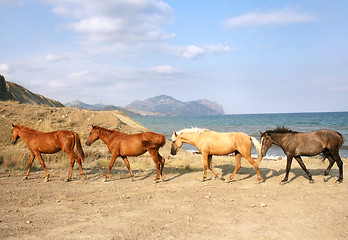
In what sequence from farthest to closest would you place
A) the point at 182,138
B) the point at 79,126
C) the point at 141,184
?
the point at 79,126
the point at 182,138
the point at 141,184

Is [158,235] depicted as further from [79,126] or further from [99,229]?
[79,126]

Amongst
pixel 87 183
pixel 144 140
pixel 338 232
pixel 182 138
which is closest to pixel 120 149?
pixel 144 140

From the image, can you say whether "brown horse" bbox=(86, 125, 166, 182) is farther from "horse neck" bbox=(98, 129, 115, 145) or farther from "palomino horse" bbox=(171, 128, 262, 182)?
"palomino horse" bbox=(171, 128, 262, 182)

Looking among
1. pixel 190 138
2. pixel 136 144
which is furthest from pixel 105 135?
pixel 190 138

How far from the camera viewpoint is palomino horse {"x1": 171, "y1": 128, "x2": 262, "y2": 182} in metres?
8.52

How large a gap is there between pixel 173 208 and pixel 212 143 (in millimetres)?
3239

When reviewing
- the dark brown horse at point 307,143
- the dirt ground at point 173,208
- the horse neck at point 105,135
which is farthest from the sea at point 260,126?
the horse neck at point 105,135

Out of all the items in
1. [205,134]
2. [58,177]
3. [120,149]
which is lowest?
[58,177]

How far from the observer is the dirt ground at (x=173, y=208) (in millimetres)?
4883

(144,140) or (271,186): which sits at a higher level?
(144,140)

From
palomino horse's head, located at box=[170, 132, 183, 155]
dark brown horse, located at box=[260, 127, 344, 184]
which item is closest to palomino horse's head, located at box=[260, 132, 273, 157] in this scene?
dark brown horse, located at box=[260, 127, 344, 184]

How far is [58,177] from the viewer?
377 inches

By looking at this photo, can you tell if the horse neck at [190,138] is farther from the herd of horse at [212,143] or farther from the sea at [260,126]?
the sea at [260,126]

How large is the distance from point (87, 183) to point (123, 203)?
2650 millimetres
